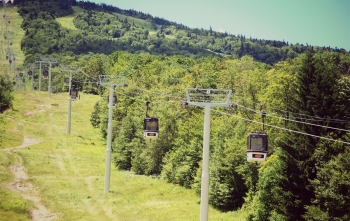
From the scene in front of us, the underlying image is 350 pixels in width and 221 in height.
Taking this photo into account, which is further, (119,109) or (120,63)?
(120,63)

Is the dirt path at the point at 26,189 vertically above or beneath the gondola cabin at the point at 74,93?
beneath

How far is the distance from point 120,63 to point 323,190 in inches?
4241

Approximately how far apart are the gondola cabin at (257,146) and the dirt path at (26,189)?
21.4 m

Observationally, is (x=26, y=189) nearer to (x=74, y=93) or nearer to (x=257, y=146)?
(x=74, y=93)

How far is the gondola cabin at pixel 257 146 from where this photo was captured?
2120 cm

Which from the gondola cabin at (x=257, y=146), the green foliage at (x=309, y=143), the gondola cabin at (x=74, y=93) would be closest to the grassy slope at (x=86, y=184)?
the gondola cabin at (x=74, y=93)

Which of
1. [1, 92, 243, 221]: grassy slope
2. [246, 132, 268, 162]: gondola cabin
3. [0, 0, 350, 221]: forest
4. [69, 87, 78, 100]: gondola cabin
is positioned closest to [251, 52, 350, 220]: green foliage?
[0, 0, 350, 221]: forest

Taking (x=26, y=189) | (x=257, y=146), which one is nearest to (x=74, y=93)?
(x=26, y=189)

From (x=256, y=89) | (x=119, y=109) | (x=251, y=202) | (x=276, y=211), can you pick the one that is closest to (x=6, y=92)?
(x=119, y=109)

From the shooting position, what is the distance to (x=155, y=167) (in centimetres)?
6581

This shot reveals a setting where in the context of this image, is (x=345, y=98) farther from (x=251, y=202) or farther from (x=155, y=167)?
(x=155, y=167)

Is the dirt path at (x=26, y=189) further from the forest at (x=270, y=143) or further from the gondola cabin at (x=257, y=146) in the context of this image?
the gondola cabin at (x=257, y=146)

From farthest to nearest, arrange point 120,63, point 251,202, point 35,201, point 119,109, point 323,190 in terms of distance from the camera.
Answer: point 120,63 → point 119,109 → point 251,202 → point 35,201 → point 323,190

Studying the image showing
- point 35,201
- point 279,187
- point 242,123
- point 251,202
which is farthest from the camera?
point 242,123
